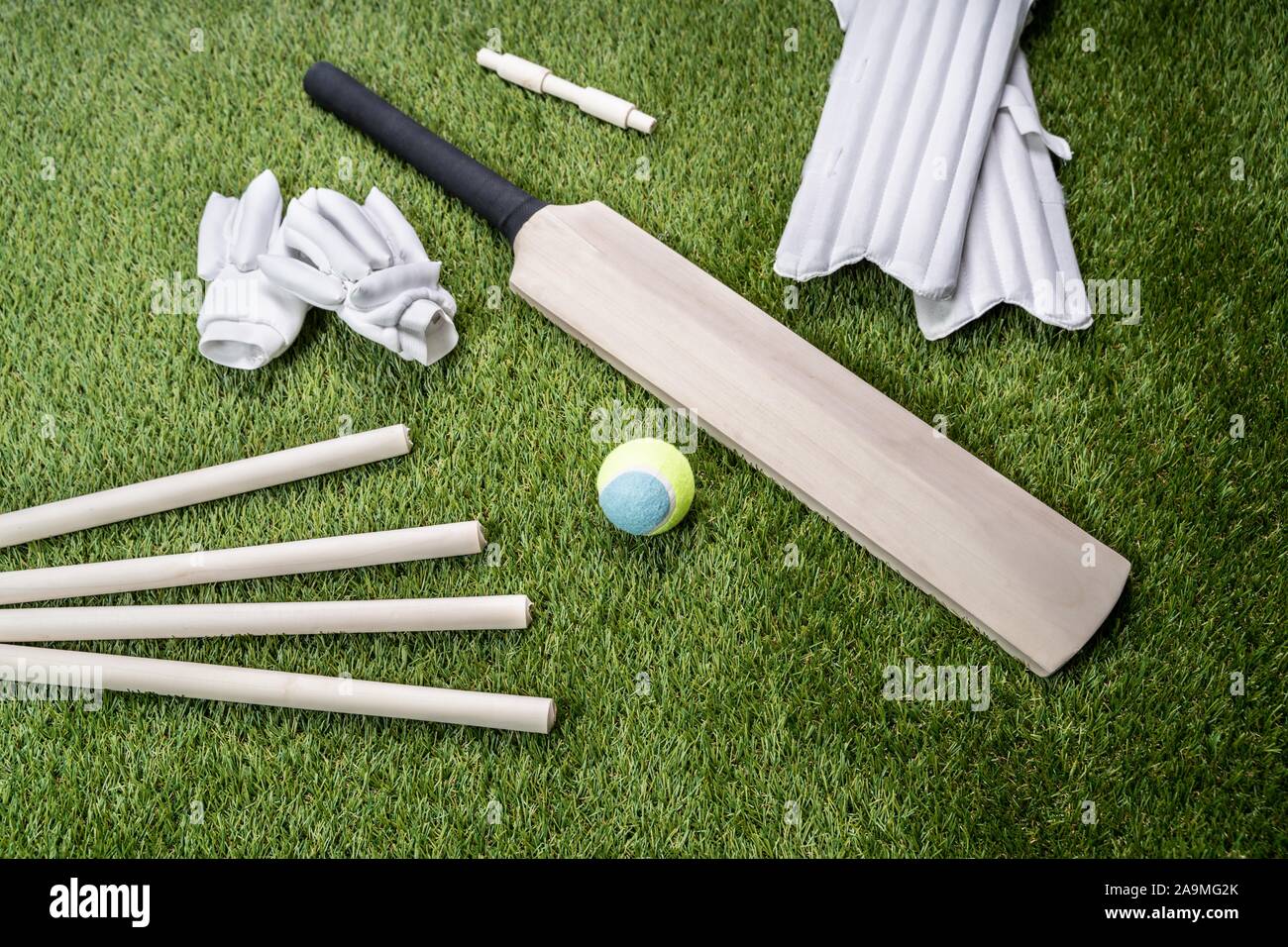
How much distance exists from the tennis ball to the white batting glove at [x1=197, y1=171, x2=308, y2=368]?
899mm

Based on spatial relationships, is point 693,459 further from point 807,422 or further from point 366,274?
point 366,274

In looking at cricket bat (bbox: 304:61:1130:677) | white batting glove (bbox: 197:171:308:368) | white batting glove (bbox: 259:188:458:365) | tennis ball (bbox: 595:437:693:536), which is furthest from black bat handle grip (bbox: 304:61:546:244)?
tennis ball (bbox: 595:437:693:536)

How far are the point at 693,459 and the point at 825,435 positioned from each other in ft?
0.97

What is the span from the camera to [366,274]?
221 cm

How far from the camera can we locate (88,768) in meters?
1.92

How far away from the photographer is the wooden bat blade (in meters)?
1.87

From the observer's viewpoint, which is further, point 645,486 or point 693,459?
point 693,459

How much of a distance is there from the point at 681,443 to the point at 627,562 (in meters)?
0.30

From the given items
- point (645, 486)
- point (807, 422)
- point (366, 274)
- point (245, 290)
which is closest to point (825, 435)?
point (807, 422)

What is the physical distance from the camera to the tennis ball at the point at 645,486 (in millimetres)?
Answer: 1862

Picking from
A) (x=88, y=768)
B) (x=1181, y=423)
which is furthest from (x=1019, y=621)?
(x=88, y=768)

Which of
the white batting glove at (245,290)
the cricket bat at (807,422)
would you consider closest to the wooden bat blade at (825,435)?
the cricket bat at (807,422)

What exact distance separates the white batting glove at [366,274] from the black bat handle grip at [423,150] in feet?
0.64

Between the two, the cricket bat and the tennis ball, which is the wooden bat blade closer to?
the cricket bat
